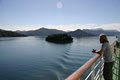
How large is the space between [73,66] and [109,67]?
24.2 meters

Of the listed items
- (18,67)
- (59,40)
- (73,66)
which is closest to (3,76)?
(18,67)

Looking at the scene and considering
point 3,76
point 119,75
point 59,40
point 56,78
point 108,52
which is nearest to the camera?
point 108,52

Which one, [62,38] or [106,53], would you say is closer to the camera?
[106,53]

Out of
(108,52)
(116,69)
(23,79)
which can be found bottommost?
(23,79)

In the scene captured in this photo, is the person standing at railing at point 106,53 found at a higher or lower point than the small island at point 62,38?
higher

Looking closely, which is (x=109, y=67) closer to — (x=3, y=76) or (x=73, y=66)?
(x=3, y=76)

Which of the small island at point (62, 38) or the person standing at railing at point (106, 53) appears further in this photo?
the small island at point (62, 38)

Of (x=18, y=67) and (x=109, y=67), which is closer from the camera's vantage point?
(x=109, y=67)

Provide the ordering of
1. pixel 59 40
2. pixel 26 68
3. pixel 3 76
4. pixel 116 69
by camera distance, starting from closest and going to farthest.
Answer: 1. pixel 116 69
2. pixel 3 76
3. pixel 26 68
4. pixel 59 40

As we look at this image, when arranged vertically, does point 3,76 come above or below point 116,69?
below

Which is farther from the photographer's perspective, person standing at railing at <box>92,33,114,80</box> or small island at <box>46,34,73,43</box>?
small island at <box>46,34,73,43</box>

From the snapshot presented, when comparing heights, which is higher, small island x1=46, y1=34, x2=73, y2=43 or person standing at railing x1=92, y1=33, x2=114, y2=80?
person standing at railing x1=92, y1=33, x2=114, y2=80

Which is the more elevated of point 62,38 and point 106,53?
point 106,53

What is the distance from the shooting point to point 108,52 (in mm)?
3611
